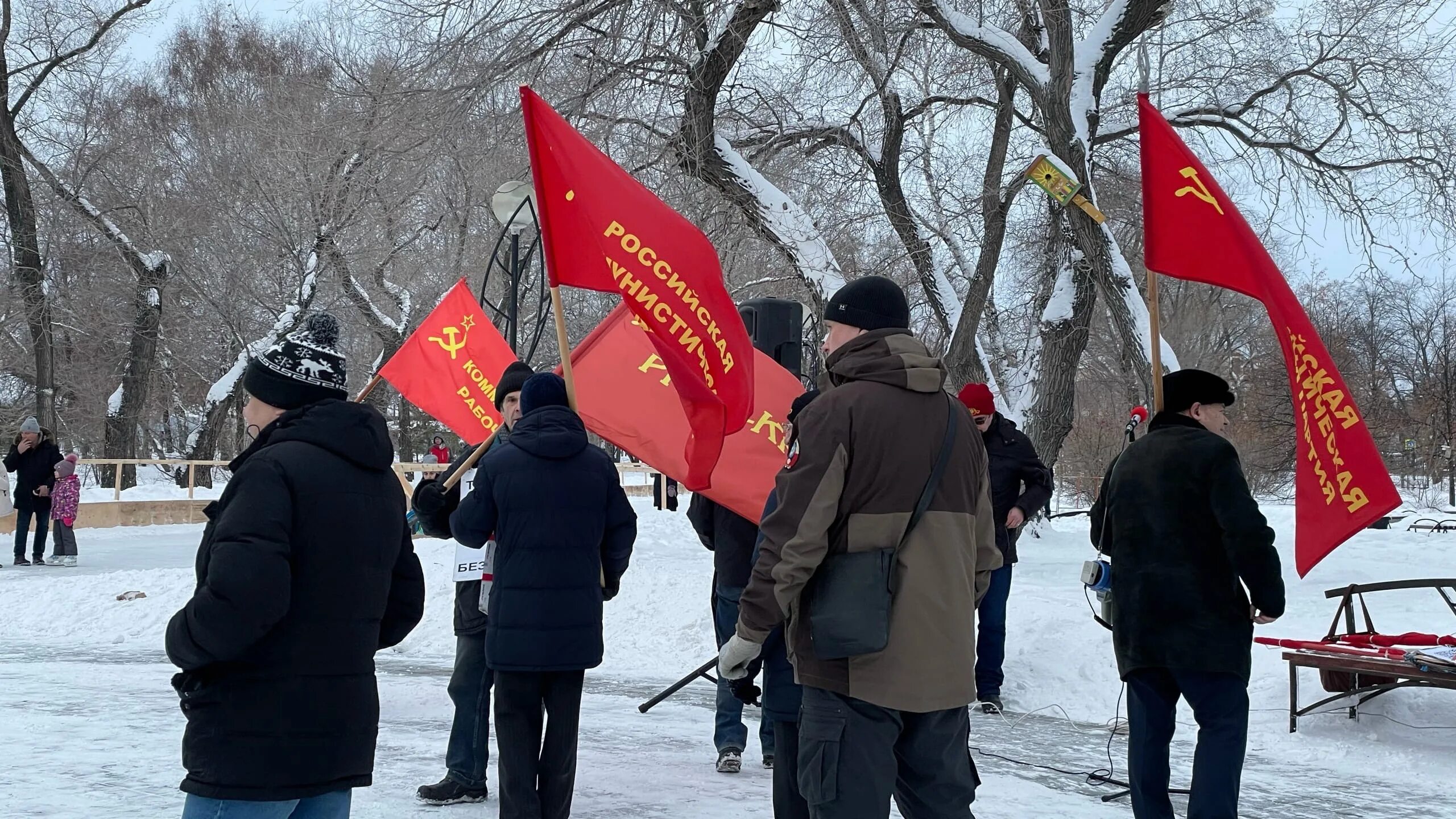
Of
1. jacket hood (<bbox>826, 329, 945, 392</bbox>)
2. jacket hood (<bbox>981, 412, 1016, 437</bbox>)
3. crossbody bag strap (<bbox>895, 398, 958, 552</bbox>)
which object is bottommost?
crossbody bag strap (<bbox>895, 398, 958, 552</bbox>)

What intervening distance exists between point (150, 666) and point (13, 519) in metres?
14.0

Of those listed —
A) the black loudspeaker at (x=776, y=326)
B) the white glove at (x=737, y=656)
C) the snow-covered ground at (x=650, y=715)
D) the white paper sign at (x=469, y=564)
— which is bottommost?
the snow-covered ground at (x=650, y=715)

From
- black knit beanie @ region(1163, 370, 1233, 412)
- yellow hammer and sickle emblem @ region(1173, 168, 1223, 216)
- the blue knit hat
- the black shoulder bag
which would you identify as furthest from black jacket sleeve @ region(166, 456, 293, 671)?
yellow hammer and sickle emblem @ region(1173, 168, 1223, 216)

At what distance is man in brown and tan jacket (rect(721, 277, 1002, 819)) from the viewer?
11.1ft

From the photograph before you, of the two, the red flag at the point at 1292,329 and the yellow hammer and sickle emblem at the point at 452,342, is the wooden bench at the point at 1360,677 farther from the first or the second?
the yellow hammer and sickle emblem at the point at 452,342

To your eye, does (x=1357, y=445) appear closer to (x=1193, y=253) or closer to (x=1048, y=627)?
(x=1193, y=253)

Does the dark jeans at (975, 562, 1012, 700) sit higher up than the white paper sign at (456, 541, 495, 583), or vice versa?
the white paper sign at (456, 541, 495, 583)

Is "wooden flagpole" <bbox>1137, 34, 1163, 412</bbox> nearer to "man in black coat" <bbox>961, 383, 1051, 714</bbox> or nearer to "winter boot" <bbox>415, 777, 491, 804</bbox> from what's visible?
"man in black coat" <bbox>961, 383, 1051, 714</bbox>

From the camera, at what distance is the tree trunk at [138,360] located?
2986 cm

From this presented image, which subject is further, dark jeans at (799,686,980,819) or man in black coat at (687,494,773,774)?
man in black coat at (687,494,773,774)

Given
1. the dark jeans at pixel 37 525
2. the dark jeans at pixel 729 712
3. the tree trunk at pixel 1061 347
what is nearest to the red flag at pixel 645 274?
the dark jeans at pixel 729 712

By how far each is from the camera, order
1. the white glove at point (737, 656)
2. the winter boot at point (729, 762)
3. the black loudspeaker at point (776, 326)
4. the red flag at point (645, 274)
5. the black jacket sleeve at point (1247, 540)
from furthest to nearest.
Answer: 1. the black loudspeaker at point (776, 326)
2. the winter boot at point (729, 762)
3. the red flag at point (645, 274)
4. the black jacket sleeve at point (1247, 540)
5. the white glove at point (737, 656)

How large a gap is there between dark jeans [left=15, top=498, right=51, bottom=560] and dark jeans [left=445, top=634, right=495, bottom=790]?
13448 millimetres

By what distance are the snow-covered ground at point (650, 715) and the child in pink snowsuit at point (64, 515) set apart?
275 cm
